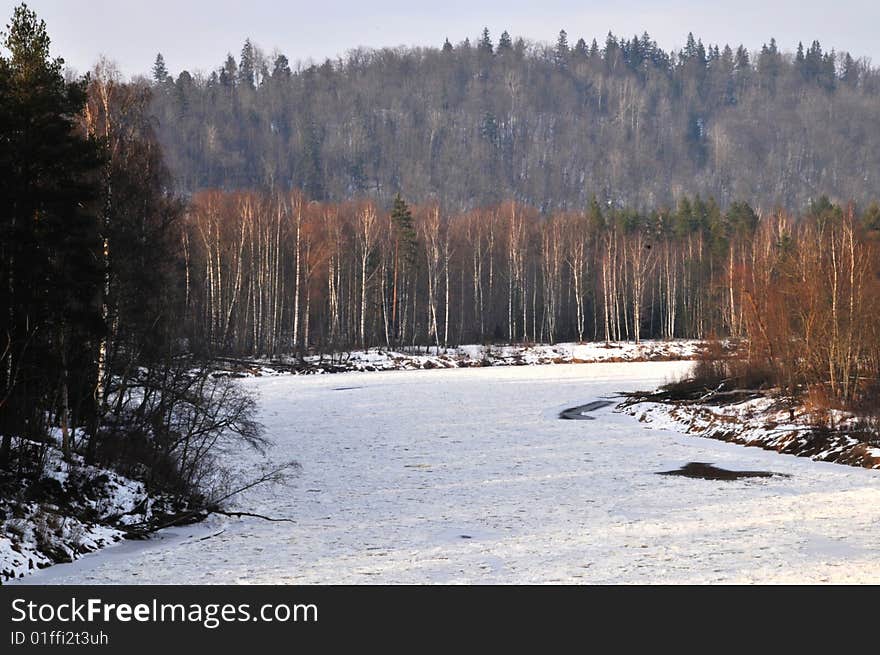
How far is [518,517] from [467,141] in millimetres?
155289

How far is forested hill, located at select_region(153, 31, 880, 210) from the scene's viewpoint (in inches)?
5635

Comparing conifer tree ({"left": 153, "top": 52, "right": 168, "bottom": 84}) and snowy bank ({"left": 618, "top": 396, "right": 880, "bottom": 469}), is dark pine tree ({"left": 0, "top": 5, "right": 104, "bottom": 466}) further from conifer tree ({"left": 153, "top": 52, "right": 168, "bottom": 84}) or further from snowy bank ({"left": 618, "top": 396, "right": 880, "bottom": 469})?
conifer tree ({"left": 153, "top": 52, "right": 168, "bottom": 84})

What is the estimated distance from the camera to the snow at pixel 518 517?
34.2ft

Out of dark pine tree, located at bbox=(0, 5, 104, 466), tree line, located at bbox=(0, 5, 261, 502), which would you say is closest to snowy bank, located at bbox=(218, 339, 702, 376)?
tree line, located at bbox=(0, 5, 261, 502)

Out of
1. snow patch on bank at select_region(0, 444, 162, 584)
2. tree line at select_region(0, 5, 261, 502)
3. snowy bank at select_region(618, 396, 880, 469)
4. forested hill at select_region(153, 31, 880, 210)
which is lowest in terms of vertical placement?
snowy bank at select_region(618, 396, 880, 469)

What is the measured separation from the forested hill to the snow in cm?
10727

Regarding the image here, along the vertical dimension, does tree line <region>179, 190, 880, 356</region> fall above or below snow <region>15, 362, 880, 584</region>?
above

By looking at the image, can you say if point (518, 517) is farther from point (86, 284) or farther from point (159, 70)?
point (159, 70)

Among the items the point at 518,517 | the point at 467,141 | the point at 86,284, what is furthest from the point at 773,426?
the point at 467,141

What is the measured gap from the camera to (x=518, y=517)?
45.5 feet

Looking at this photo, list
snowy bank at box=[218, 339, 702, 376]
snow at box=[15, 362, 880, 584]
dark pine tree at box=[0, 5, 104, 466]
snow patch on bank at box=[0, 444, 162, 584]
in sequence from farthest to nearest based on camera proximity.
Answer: snowy bank at box=[218, 339, 702, 376], dark pine tree at box=[0, 5, 104, 466], snow patch on bank at box=[0, 444, 162, 584], snow at box=[15, 362, 880, 584]

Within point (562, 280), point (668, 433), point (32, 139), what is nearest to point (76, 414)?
point (32, 139)

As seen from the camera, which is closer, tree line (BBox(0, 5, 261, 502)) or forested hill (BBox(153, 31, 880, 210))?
tree line (BBox(0, 5, 261, 502))
